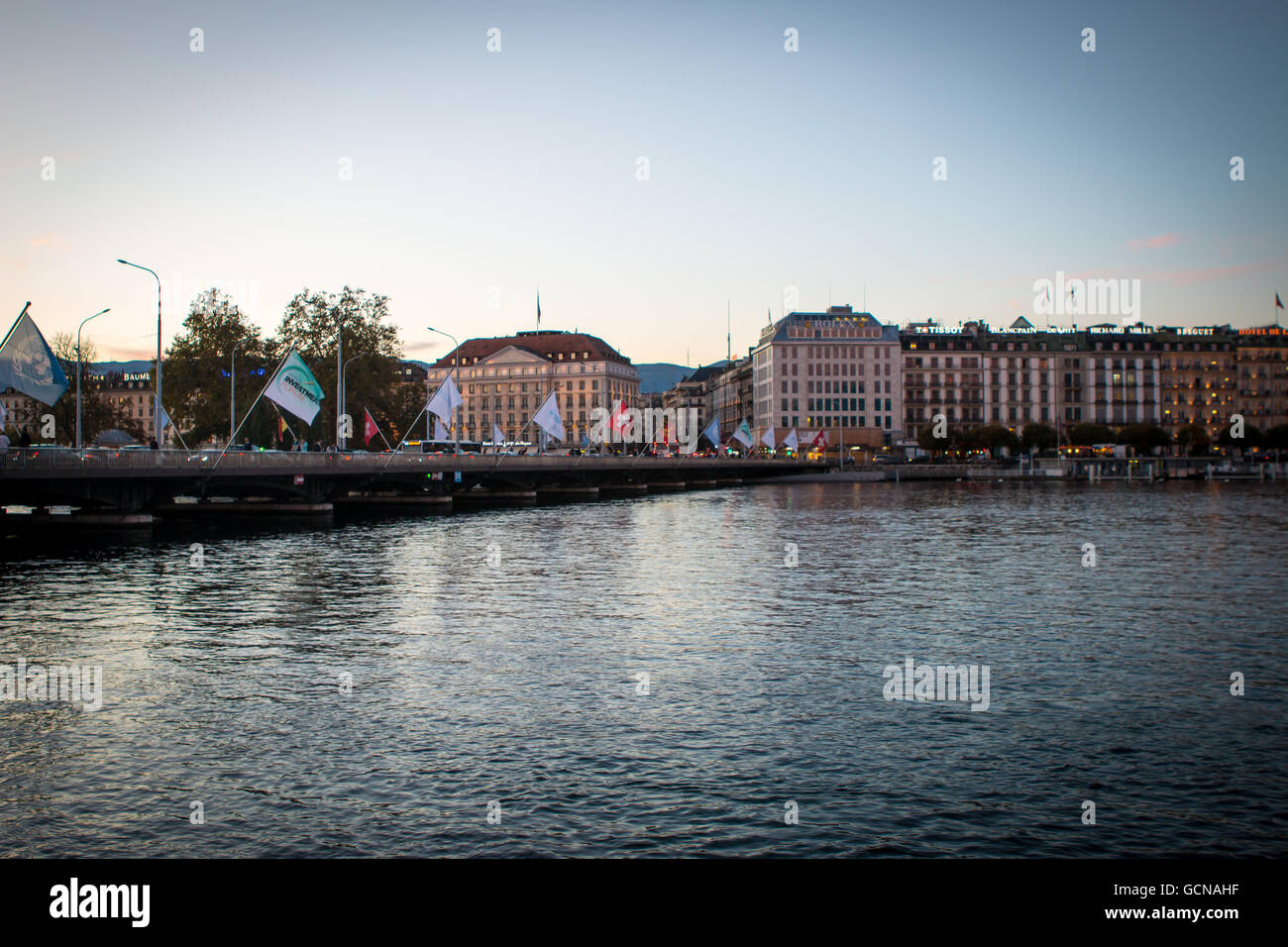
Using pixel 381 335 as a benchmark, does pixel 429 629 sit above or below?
below

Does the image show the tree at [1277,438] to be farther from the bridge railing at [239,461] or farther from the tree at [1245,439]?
the bridge railing at [239,461]

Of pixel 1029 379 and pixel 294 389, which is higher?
pixel 1029 379

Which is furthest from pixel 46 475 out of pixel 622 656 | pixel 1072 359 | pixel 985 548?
pixel 1072 359

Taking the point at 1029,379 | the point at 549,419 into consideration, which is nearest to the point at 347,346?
the point at 549,419

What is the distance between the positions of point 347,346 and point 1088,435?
122070mm

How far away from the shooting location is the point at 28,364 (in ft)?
120

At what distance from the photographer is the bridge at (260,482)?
43.7m

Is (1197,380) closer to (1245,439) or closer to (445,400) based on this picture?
(1245,439)

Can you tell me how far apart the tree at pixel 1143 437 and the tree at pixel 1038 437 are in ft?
40.1

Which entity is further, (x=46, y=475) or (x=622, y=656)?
(x=46, y=475)
